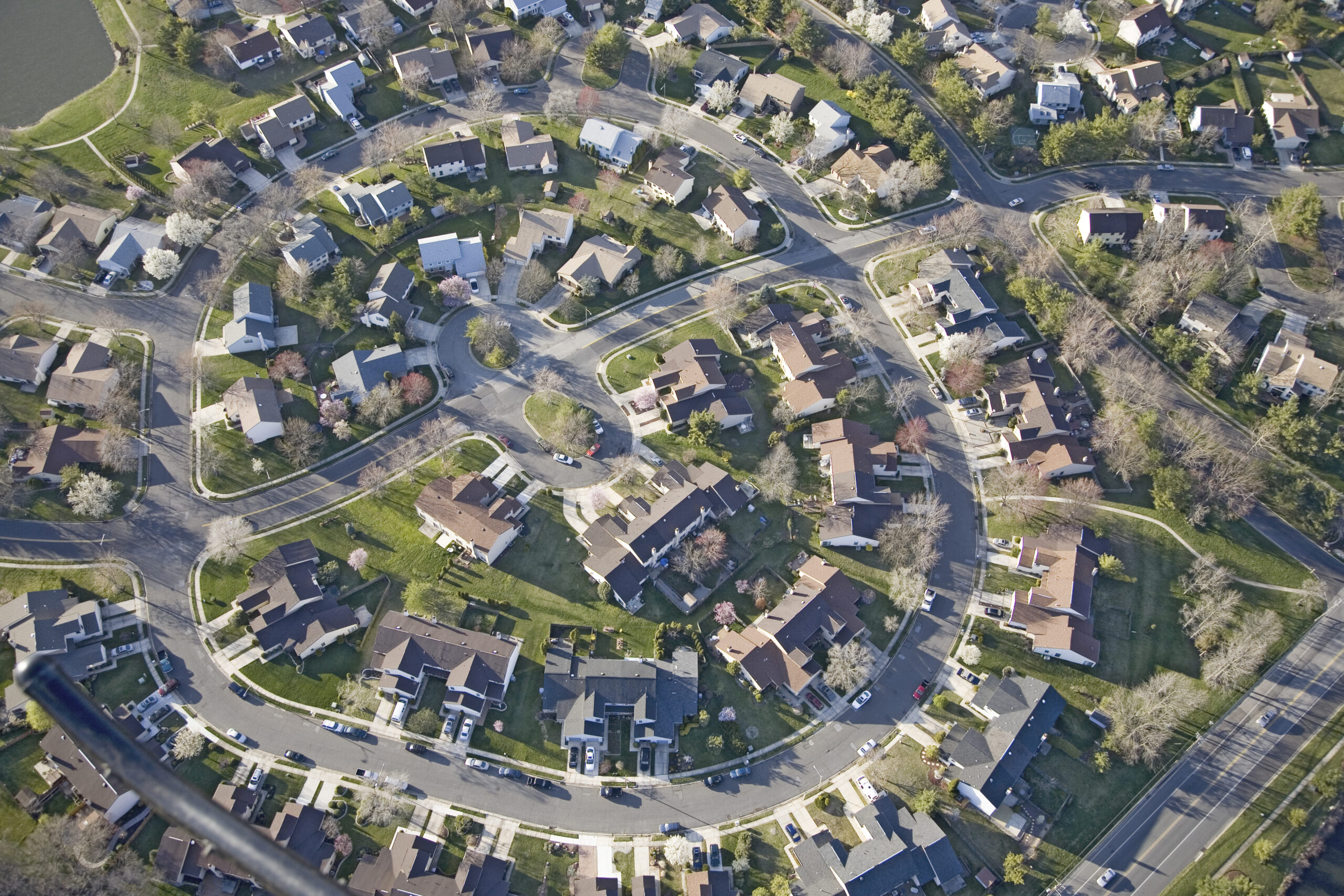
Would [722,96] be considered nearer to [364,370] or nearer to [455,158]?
[455,158]

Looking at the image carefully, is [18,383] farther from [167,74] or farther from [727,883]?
[727,883]

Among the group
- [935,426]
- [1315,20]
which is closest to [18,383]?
[935,426]

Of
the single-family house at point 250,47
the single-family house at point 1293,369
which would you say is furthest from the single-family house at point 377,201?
the single-family house at point 1293,369

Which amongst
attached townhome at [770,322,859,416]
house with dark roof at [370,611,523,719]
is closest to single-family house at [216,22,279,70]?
attached townhome at [770,322,859,416]

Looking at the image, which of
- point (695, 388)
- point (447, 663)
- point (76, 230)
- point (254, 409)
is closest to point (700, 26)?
point (695, 388)

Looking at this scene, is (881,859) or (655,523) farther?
(655,523)

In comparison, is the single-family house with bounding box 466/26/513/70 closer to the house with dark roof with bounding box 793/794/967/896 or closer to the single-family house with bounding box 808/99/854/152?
the single-family house with bounding box 808/99/854/152

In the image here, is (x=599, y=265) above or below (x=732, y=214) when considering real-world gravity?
below
